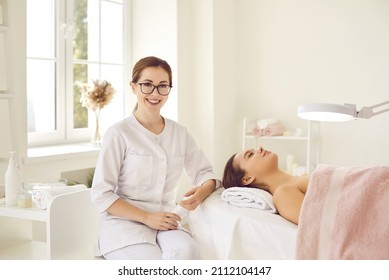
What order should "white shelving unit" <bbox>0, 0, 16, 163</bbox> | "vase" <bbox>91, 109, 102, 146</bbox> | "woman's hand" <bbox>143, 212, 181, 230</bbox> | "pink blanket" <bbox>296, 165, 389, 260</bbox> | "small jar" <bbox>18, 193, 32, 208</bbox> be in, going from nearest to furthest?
"pink blanket" <bbox>296, 165, 389, 260</bbox> → "woman's hand" <bbox>143, 212, 181, 230</bbox> → "small jar" <bbox>18, 193, 32, 208</bbox> → "white shelving unit" <bbox>0, 0, 16, 163</bbox> → "vase" <bbox>91, 109, 102, 146</bbox>

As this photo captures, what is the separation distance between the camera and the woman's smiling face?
1527mm

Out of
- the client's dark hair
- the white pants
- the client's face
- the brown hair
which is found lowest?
the white pants

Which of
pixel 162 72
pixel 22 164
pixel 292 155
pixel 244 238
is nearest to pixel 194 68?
pixel 292 155

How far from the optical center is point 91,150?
2.56m

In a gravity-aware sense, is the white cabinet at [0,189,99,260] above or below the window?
below

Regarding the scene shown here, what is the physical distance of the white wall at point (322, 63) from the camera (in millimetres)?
2777

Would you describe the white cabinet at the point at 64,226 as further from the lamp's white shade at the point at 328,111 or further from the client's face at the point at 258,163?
the lamp's white shade at the point at 328,111

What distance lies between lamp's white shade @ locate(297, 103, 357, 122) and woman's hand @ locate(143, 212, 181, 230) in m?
0.48

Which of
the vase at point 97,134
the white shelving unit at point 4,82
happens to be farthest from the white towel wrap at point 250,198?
the vase at point 97,134

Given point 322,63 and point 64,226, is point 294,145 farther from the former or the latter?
point 64,226

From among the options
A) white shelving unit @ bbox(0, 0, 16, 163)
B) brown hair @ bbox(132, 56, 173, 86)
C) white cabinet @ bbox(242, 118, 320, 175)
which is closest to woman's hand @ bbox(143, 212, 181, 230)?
brown hair @ bbox(132, 56, 173, 86)

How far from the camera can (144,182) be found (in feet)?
5.15

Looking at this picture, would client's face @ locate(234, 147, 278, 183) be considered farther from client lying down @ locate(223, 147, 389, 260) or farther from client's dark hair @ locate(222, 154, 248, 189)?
client lying down @ locate(223, 147, 389, 260)
